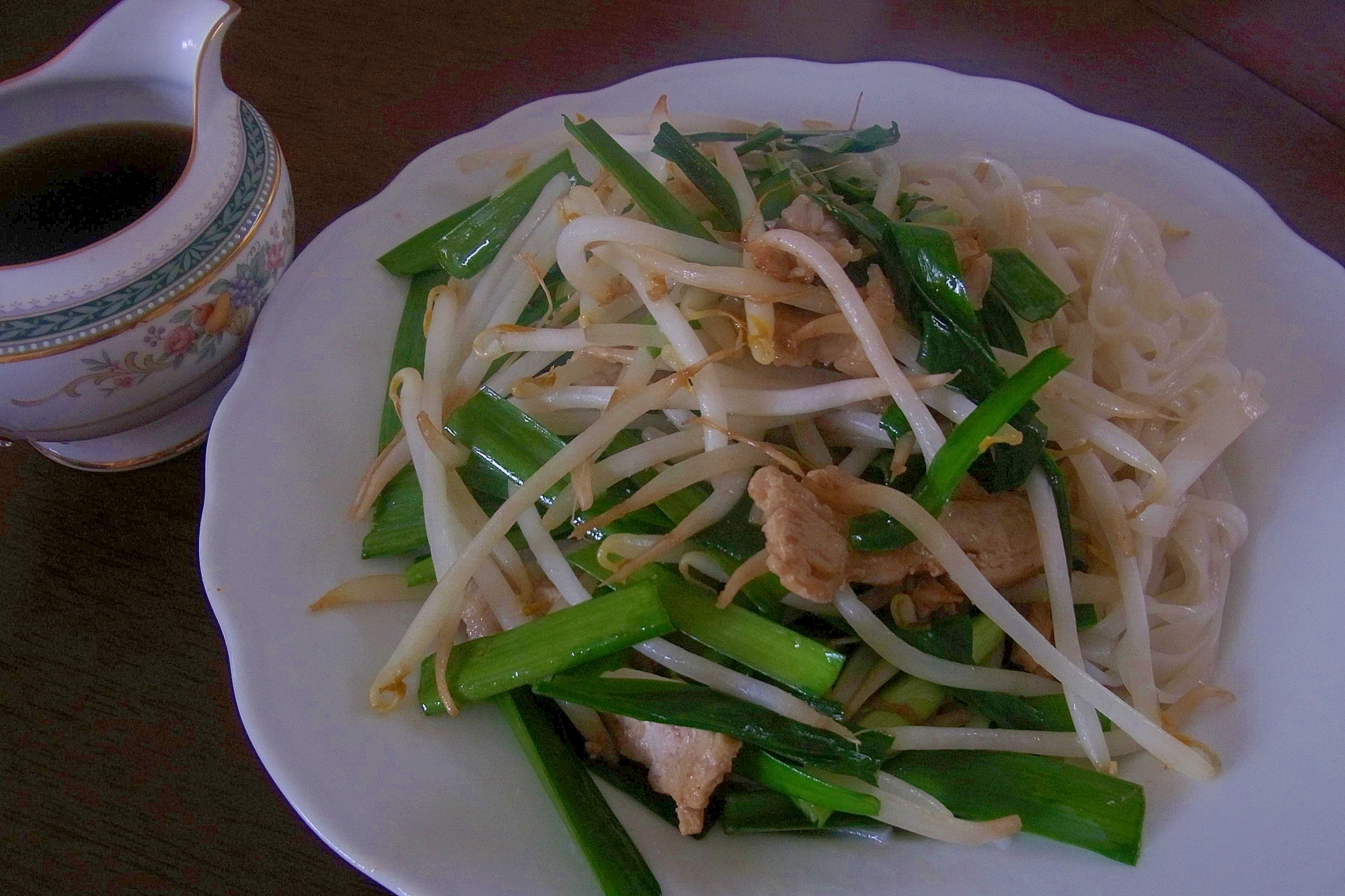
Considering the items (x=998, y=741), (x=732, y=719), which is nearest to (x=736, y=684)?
(x=732, y=719)

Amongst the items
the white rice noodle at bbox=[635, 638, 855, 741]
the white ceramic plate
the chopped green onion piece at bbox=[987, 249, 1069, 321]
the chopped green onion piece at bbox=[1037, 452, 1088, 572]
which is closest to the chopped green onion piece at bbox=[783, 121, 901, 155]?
the white ceramic plate

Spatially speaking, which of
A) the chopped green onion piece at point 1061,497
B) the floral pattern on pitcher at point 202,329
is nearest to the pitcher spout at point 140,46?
the floral pattern on pitcher at point 202,329

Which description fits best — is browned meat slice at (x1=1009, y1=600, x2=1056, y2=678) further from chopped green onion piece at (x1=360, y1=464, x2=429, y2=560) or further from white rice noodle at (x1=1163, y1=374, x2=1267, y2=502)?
chopped green onion piece at (x1=360, y1=464, x2=429, y2=560)

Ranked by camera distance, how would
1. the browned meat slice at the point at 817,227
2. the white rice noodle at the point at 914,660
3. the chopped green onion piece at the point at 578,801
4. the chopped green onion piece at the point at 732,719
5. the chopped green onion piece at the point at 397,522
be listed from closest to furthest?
the chopped green onion piece at the point at 578,801, the chopped green onion piece at the point at 732,719, the white rice noodle at the point at 914,660, the browned meat slice at the point at 817,227, the chopped green onion piece at the point at 397,522

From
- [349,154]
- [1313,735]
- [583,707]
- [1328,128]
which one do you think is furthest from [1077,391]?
[349,154]

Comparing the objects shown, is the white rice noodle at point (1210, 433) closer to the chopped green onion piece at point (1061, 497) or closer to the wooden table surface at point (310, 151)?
the chopped green onion piece at point (1061, 497)

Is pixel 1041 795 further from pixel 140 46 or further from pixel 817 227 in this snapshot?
pixel 140 46
